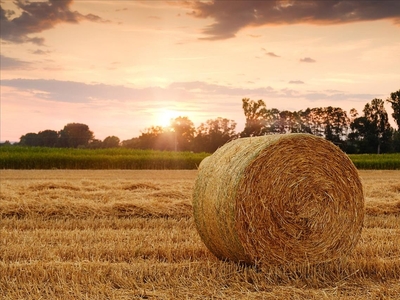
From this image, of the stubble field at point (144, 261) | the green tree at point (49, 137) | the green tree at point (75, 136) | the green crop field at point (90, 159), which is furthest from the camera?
the green tree at point (75, 136)

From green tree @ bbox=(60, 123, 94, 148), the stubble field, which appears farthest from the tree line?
the stubble field

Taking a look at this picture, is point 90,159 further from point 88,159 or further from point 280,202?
point 280,202

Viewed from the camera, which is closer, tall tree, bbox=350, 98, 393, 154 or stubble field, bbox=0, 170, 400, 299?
stubble field, bbox=0, 170, 400, 299

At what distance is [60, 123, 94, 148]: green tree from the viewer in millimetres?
53438

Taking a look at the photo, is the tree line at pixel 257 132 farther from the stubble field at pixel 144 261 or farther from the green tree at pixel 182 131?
the stubble field at pixel 144 261

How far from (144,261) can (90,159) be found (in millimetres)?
23544

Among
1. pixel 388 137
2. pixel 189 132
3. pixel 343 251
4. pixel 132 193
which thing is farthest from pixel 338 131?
pixel 343 251

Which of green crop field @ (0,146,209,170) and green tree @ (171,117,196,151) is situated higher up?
green tree @ (171,117,196,151)

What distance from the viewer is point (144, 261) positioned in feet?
20.4

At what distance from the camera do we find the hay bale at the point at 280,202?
5.95 meters

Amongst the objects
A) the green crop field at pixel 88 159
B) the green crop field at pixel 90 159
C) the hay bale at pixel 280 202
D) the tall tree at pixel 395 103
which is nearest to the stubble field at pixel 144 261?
the hay bale at pixel 280 202

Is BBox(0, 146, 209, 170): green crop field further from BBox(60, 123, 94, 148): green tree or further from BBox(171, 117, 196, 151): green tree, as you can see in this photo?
BBox(171, 117, 196, 151): green tree

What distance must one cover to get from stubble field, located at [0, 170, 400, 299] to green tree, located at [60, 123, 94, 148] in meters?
41.6

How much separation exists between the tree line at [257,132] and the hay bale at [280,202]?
1747 inches
